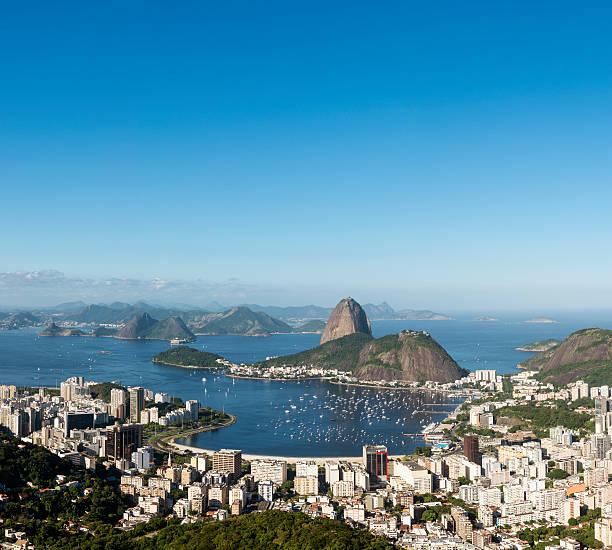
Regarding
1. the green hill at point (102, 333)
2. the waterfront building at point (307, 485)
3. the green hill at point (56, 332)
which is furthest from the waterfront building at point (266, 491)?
the green hill at point (102, 333)

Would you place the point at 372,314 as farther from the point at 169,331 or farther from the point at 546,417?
the point at 546,417

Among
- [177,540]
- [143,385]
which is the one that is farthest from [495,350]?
[177,540]

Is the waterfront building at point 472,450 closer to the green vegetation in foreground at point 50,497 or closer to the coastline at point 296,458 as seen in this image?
the coastline at point 296,458

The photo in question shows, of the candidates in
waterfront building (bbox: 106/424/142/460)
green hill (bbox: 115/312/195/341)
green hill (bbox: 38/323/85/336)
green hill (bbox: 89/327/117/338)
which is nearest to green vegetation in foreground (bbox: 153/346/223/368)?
green hill (bbox: 115/312/195/341)

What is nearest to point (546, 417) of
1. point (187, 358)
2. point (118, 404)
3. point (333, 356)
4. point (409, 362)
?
point (409, 362)

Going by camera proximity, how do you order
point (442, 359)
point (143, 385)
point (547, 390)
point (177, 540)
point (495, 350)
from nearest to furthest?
point (177, 540)
point (547, 390)
point (143, 385)
point (442, 359)
point (495, 350)

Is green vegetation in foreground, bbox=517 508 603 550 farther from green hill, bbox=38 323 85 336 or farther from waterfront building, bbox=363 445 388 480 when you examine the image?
green hill, bbox=38 323 85 336

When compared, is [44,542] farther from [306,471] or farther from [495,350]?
[495,350]
